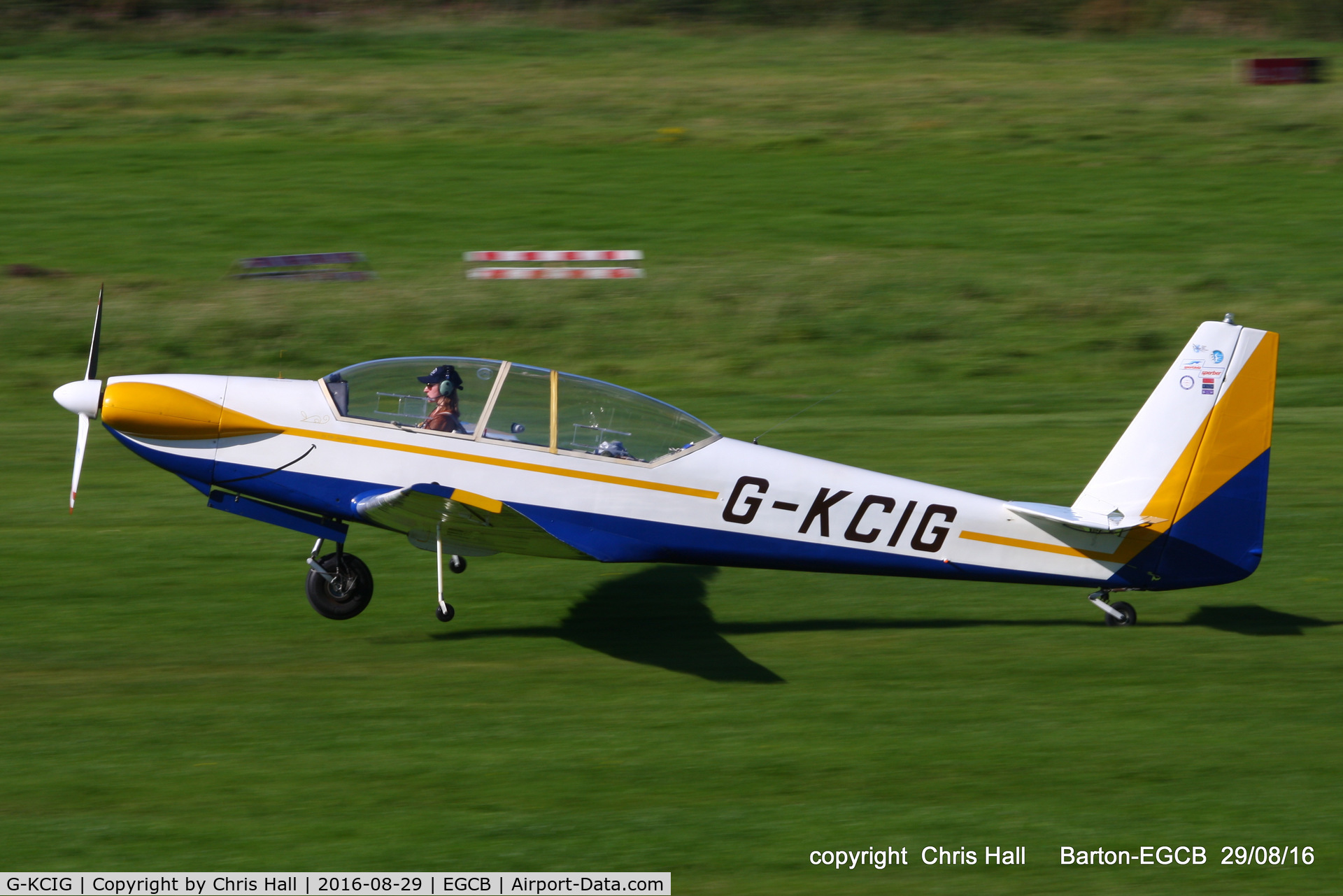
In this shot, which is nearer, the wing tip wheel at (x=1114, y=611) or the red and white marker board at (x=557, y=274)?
the wing tip wheel at (x=1114, y=611)

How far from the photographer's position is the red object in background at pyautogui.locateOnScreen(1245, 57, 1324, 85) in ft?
111

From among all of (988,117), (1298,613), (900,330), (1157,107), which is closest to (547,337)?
(900,330)

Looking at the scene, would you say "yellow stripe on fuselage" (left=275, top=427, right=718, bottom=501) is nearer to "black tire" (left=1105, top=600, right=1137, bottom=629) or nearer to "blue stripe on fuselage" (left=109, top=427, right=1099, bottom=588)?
"blue stripe on fuselage" (left=109, top=427, right=1099, bottom=588)

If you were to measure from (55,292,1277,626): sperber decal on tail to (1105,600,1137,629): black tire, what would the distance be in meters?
0.48

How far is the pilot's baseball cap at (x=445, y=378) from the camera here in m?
8.90

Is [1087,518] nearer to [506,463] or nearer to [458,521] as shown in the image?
[506,463]

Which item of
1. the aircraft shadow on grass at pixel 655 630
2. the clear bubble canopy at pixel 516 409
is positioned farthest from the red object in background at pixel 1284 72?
the clear bubble canopy at pixel 516 409

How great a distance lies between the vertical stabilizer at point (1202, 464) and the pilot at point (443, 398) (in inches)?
173

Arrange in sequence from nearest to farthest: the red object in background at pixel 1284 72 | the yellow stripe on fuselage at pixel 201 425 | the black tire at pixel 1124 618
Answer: the yellow stripe on fuselage at pixel 201 425, the black tire at pixel 1124 618, the red object in background at pixel 1284 72

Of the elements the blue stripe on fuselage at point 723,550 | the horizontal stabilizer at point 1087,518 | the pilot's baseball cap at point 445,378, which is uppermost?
the pilot's baseball cap at point 445,378

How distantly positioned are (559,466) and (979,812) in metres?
3.57

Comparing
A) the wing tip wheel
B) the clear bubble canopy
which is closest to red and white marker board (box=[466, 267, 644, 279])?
the clear bubble canopy

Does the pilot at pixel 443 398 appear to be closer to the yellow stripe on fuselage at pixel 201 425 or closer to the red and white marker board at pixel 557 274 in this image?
the yellow stripe on fuselage at pixel 201 425

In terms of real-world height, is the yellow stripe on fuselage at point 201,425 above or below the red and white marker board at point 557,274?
below
